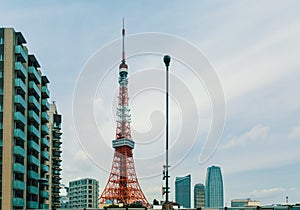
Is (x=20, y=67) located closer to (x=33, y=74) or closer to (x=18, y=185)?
(x=33, y=74)

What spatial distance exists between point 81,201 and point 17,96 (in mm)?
137232

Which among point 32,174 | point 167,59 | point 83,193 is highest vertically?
point 167,59

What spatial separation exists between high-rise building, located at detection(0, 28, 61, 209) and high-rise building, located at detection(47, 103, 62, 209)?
3387 centimetres

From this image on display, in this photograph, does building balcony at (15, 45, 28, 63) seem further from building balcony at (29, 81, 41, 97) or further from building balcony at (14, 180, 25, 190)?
building balcony at (14, 180, 25, 190)

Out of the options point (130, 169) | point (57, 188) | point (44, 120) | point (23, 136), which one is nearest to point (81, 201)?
point (57, 188)

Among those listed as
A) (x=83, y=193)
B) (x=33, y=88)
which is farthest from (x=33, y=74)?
(x=83, y=193)

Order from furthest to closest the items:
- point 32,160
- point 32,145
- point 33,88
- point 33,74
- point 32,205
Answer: point 33,74 < point 33,88 < point 32,145 < point 32,160 < point 32,205

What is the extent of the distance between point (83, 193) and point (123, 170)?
316 feet

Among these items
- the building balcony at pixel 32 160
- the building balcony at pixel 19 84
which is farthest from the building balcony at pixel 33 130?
the building balcony at pixel 19 84

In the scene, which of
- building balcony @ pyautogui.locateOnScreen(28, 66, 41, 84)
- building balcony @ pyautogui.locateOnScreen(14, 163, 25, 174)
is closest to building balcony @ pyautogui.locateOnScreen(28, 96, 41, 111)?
building balcony @ pyautogui.locateOnScreen(28, 66, 41, 84)

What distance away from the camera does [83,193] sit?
614 feet

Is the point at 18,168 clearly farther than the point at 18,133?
No

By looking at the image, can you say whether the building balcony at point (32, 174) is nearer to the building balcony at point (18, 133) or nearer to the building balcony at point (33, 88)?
the building balcony at point (18, 133)

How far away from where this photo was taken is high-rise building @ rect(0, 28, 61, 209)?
5231cm
